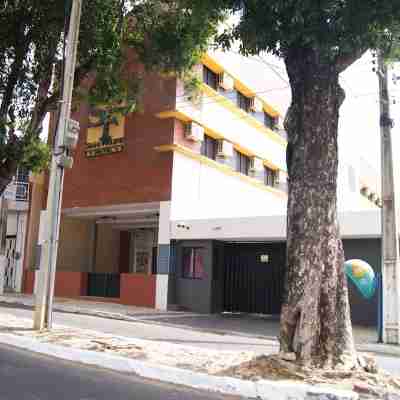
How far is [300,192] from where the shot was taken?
729cm

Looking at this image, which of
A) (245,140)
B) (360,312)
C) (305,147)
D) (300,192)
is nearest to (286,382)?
(300,192)

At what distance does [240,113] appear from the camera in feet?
75.3

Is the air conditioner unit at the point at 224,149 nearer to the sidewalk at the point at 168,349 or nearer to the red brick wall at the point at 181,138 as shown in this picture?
the red brick wall at the point at 181,138

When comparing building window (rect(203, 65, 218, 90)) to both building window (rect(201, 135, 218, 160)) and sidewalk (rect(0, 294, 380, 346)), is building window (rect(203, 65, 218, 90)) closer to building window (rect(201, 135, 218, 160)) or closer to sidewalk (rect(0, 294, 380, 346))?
building window (rect(201, 135, 218, 160))

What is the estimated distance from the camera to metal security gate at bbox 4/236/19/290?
24.8m

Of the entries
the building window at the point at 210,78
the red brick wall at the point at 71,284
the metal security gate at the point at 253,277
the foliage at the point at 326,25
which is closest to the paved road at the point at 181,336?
the foliage at the point at 326,25

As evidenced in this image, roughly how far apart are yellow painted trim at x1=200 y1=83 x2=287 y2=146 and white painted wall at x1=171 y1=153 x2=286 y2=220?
109 inches

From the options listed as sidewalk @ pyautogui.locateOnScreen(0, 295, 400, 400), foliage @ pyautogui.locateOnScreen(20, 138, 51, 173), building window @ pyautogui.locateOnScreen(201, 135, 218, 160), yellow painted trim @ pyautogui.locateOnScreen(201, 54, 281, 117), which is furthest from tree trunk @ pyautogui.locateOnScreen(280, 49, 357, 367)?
building window @ pyautogui.locateOnScreen(201, 135, 218, 160)

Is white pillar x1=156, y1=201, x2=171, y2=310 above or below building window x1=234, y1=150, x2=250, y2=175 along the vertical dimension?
below

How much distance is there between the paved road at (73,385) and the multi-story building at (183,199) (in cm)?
1079

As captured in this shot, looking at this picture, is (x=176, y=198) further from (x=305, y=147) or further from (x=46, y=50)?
(x=305, y=147)

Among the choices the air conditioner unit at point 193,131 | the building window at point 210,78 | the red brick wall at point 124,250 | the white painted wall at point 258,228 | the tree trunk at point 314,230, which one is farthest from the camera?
the red brick wall at point 124,250

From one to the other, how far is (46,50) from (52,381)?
34.2 feet

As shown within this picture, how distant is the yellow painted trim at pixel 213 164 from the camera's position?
19.3m
